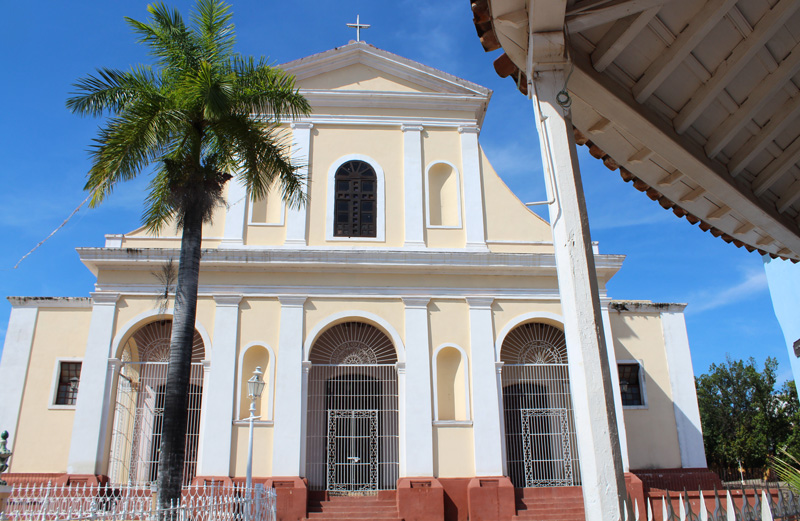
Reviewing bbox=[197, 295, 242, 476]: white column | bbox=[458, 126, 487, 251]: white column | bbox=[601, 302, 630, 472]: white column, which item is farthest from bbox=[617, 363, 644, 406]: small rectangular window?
bbox=[197, 295, 242, 476]: white column

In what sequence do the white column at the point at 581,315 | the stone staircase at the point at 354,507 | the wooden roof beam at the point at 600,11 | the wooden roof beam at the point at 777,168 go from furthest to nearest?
the stone staircase at the point at 354,507 → the wooden roof beam at the point at 777,168 → the wooden roof beam at the point at 600,11 → the white column at the point at 581,315

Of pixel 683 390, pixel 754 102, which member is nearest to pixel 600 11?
pixel 754 102

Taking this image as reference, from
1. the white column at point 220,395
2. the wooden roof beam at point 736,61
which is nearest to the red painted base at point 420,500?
the white column at point 220,395

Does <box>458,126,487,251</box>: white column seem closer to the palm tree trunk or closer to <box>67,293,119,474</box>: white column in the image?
the palm tree trunk

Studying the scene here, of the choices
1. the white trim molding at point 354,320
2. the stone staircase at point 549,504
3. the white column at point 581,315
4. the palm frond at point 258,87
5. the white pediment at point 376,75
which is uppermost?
the white pediment at point 376,75

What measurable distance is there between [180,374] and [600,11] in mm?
6930

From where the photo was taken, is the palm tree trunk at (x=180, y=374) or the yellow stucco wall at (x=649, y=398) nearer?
the palm tree trunk at (x=180, y=374)

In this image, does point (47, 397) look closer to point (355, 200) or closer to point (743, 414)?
point (355, 200)

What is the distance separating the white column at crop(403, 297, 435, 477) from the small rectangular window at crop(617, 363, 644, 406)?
490 centimetres

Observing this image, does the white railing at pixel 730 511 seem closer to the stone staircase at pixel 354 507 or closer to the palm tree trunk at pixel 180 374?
the palm tree trunk at pixel 180 374

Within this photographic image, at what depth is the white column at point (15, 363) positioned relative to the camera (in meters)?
13.6

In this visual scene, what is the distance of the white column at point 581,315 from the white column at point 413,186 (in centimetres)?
1061

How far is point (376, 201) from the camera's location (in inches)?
583

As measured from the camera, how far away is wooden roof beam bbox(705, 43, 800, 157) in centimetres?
384
